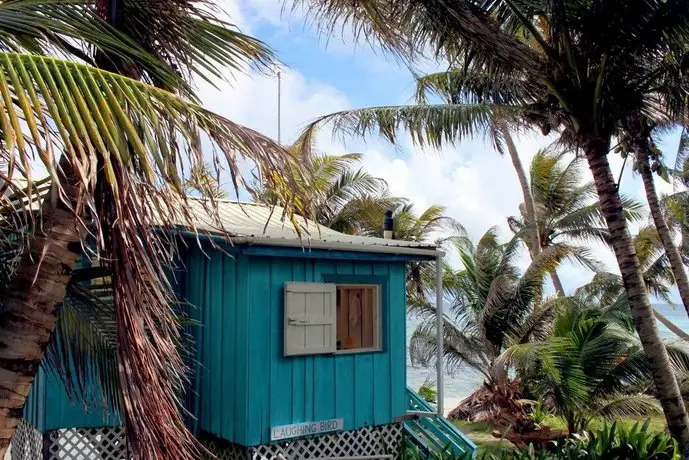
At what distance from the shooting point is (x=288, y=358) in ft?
26.0

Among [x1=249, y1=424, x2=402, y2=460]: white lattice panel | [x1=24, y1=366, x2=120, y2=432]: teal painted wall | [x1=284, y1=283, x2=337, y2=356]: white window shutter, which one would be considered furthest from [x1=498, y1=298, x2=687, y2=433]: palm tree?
[x1=24, y1=366, x2=120, y2=432]: teal painted wall

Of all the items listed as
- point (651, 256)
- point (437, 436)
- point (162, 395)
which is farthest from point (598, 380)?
point (651, 256)

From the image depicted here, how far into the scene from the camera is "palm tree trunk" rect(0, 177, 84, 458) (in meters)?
3.66

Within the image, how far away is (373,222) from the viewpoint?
2144cm

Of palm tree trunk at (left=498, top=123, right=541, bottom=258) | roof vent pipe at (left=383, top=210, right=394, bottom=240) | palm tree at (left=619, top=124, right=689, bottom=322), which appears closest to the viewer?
roof vent pipe at (left=383, top=210, right=394, bottom=240)

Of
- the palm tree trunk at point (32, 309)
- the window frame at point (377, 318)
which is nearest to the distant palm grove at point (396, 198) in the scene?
the palm tree trunk at point (32, 309)

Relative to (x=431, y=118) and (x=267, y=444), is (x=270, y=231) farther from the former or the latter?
(x=431, y=118)

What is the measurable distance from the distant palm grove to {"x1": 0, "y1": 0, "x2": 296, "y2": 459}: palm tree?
0.01 meters

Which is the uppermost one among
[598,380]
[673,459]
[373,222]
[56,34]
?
[373,222]

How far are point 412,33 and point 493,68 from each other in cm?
137

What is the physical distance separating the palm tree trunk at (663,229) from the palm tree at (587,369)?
1385 mm

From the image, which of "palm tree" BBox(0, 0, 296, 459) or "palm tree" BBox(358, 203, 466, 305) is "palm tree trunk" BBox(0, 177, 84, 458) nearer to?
"palm tree" BBox(0, 0, 296, 459)

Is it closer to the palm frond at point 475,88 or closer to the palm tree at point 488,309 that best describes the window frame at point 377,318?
the palm frond at point 475,88

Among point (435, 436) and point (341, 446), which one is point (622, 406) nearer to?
point (435, 436)
